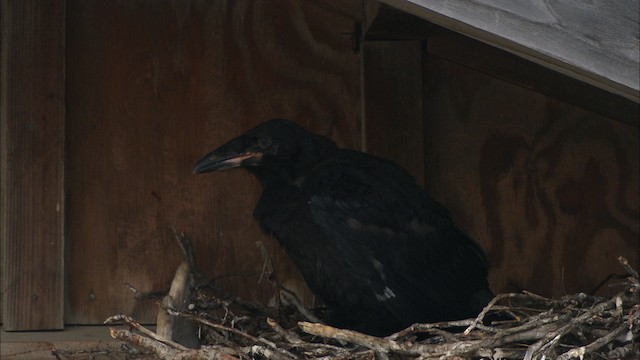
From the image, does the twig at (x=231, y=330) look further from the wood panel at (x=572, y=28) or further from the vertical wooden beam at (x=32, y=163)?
the wood panel at (x=572, y=28)

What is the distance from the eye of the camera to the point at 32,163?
441 centimetres

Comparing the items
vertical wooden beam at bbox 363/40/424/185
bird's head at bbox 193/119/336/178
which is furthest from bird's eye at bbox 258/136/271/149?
vertical wooden beam at bbox 363/40/424/185

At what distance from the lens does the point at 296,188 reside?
14.9 feet

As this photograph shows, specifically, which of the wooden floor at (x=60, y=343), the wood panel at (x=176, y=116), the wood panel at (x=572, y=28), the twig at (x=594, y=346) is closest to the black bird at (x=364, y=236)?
the wood panel at (x=176, y=116)

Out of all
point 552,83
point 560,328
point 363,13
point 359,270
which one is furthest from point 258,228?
point 560,328

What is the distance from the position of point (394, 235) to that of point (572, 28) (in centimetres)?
145

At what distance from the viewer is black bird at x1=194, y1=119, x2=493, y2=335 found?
419 cm

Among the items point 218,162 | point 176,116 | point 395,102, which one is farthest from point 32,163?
point 395,102

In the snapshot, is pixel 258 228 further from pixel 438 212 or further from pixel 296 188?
pixel 438 212

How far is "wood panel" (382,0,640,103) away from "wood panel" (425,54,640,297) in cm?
164

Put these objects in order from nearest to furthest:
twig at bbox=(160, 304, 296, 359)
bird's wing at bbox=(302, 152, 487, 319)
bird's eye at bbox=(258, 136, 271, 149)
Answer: twig at bbox=(160, 304, 296, 359) → bird's wing at bbox=(302, 152, 487, 319) → bird's eye at bbox=(258, 136, 271, 149)

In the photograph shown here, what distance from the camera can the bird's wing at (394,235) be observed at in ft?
13.7

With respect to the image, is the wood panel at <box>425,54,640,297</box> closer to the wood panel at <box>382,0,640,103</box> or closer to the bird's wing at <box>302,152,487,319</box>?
the bird's wing at <box>302,152,487,319</box>

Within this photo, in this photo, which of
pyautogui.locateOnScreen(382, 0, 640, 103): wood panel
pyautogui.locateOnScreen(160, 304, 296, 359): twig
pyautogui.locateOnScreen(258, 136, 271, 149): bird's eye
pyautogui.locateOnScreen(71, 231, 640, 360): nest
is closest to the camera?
pyautogui.locateOnScreen(382, 0, 640, 103): wood panel
